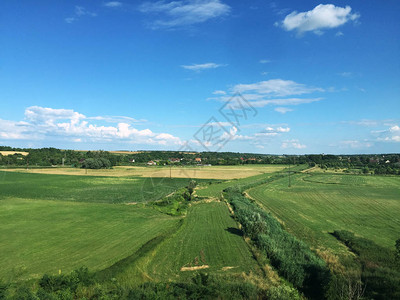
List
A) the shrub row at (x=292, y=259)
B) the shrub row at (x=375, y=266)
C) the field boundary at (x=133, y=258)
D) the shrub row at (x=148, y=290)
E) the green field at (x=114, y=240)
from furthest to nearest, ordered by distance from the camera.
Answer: the green field at (x=114, y=240)
the field boundary at (x=133, y=258)
the shrub row at (x=292, y=259)
the shrub row at (x=375, y=266)
the shrub row at (x=148, y=290)

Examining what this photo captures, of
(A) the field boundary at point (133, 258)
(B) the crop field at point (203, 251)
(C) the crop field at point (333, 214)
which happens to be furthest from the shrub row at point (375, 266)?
(A) the field boundary at point (133, 258)

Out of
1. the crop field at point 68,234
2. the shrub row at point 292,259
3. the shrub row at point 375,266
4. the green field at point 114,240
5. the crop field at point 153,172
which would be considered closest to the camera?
the shrub row at point 375,266

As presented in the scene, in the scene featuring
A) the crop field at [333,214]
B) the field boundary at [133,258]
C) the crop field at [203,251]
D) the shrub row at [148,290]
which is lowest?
the crop field at [333,214]

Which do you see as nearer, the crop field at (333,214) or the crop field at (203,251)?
the crop field at (203,251)

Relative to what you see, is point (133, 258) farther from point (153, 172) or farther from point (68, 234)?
point (153, 172)

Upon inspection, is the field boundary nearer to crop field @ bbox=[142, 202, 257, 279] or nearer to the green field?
the green field

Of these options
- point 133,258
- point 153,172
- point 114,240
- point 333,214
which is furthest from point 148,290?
point 153,172

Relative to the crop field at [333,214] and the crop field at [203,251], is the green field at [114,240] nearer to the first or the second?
the crop field at [203,251]

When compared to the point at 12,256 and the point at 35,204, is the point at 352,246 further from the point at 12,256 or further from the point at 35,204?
the point at 35,204
